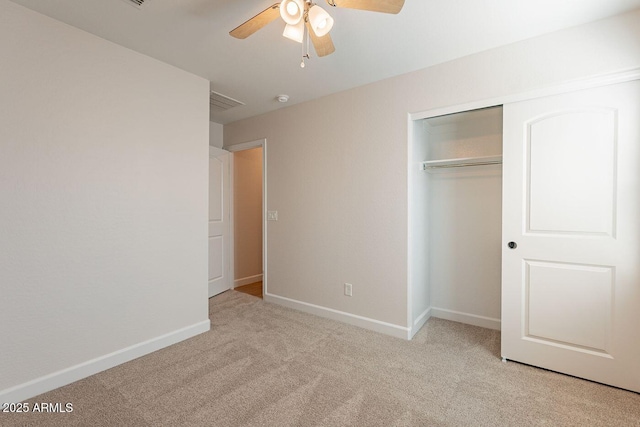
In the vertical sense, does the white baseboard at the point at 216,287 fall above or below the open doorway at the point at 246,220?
below

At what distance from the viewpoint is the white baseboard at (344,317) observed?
2.82 meters

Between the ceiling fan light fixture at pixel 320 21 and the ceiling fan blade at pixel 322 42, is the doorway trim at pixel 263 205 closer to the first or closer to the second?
the ceiling fan blade at pixel 322 42

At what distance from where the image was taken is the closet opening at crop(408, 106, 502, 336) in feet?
9.58

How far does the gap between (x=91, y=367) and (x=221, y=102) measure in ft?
9.13

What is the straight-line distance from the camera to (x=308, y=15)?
5.18 ft

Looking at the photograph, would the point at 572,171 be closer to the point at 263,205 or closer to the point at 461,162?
the point at 461,162

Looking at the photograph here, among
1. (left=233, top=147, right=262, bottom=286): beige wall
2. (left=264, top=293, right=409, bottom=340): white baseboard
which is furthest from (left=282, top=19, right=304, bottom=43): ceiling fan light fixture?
(left=233, top=147, right=262, bottom=286): beige wall

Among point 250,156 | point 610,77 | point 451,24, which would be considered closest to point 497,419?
point 610,77

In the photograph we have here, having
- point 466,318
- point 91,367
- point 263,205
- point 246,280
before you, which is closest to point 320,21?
point 263,205

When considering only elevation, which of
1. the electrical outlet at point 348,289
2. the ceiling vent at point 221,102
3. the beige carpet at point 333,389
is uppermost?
the ceiling vent at point 221,102

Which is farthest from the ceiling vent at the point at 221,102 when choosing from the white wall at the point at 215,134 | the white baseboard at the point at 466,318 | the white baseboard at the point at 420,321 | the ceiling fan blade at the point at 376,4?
the white baseboard at the point at 466,318

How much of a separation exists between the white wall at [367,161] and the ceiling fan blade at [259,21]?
153 cm

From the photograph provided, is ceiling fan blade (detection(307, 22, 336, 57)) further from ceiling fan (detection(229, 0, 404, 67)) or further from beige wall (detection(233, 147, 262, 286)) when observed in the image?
beige wall (detection(233, 147, 262, 286))

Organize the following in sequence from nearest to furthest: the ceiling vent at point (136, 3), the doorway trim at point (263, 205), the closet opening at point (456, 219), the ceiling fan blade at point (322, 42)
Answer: the ceiling fan blade at point (322, 42)
the ceiling vent at point (136, 3)
the closet opening at point (456, 219)
the doorway trim at point (263, 205)
